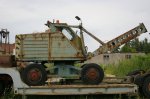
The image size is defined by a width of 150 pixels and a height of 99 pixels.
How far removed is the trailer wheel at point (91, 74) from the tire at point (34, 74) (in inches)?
50.1

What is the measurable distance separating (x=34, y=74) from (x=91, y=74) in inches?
72.6

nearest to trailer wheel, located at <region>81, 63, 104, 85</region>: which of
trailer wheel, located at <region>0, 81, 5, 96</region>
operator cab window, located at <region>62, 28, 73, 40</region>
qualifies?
operator cab window, located at <region>62, 28, 73, 40</region>

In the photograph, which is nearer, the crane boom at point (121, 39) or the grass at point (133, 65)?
the crane boom at point (121, 39)

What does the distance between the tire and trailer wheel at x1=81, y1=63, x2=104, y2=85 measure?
4.17 ft

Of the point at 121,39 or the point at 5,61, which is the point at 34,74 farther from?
the point at 121,39

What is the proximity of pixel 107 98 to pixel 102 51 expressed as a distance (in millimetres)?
2987

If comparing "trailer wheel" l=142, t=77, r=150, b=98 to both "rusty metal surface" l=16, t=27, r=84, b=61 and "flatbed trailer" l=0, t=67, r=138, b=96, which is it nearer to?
"flatbed trailer" l=0, t=67, r=138, b=96

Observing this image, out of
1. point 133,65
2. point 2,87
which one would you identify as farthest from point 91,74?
point 133,65

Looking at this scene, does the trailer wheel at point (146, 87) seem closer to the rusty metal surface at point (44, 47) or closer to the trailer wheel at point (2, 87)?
the rusty metal surface at point (44, 47)

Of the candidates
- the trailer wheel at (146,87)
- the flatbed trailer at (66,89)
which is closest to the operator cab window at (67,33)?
the flatbed trailer at (66,89)

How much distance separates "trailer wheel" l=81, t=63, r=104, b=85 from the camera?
40.6ft

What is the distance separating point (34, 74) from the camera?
12.2 m

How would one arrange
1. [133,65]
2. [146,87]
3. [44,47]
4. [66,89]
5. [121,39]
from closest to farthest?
1. [66,89]
2. [146,87]
3. [44,47]
4. [121,39]
5. [133,65]

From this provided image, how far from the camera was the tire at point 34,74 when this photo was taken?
1205 cm
